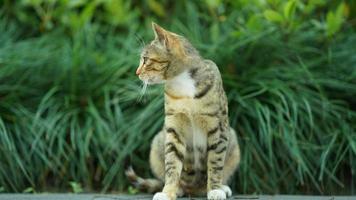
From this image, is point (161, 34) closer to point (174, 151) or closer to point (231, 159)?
point (174, 151)

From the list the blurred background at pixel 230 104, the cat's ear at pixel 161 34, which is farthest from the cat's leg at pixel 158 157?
the cat's ear at pixel 161 34

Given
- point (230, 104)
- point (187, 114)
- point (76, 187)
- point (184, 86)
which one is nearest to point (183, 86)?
point (184, 86)

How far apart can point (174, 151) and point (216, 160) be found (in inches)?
10.4

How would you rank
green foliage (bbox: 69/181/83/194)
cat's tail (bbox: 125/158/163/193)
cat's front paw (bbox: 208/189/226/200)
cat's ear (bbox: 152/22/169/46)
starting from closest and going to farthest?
1. cat's ear (bbox: 152/22/169/46)
2. cat's front paw (bbox: 208/189/226/200)
3. cat's tail (bbox: 125/158/163/193)
4. green foliage (bbox: 69/181/83/194)

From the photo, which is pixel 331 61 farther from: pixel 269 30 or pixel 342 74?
pixel 269 30

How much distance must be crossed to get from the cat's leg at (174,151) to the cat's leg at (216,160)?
0.58 feet

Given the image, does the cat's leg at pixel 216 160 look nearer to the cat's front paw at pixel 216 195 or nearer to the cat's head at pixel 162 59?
the cat's front paw at pixel 216 195

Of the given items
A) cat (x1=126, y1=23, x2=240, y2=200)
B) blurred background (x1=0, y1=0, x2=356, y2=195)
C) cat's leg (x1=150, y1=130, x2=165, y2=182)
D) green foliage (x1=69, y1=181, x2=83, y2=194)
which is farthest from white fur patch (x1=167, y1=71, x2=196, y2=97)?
green foliage (x1=69, y1=181, x2=83, y2=194)

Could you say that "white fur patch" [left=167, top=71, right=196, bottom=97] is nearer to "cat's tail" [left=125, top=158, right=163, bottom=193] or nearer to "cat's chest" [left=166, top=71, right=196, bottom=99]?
"cat's chest" [left=166, top=71, right=196, bottom=99]

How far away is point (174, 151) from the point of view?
155 inches

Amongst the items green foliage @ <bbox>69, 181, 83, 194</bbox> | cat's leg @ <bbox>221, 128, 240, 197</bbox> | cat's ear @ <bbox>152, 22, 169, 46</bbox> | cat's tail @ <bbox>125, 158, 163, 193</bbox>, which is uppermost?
cat's ear @ <bbox>152, 22, 169, 46</bbox>

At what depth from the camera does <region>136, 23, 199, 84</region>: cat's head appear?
3723 millimetres

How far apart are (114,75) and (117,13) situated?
0.88 m

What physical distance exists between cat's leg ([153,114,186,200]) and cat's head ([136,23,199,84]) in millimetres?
285
